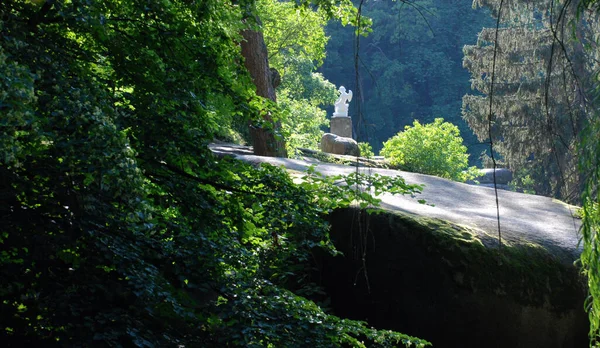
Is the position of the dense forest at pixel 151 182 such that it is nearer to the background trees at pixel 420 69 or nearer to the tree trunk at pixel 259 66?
the tree trunk at pixel 259 66

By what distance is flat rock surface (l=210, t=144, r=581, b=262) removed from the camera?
6062mm

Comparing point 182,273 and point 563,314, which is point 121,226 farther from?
point 563,314

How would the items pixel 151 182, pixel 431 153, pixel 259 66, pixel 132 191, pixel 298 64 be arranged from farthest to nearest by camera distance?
pixel 298 64 → pixel 431 153 → pixel 259 66 → pixel 151 182 → pixel 132 191

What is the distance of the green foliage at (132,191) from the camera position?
2895 mm

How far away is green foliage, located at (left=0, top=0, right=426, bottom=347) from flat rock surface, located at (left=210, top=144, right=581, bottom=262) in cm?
198

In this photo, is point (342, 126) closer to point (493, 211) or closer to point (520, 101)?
point (520, 101)

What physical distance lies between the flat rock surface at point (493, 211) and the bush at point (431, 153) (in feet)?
19.8

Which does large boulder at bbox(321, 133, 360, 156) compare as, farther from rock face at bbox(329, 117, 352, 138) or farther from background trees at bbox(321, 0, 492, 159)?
background trees at bbox(321, 0, 492, 159)

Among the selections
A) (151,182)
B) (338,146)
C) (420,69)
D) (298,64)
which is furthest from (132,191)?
(420,69)

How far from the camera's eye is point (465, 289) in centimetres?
566

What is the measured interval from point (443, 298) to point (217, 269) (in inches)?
103

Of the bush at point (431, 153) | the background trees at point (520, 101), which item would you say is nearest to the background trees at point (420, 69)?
the background trees at point (520, 101)

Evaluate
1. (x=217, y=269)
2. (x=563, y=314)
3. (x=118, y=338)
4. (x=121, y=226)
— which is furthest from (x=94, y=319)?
(x=563, y=314)

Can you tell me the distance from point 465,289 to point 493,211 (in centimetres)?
155
